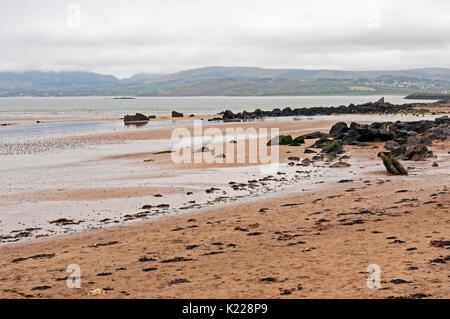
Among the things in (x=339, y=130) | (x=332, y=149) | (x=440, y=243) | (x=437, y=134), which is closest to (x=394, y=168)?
(x=332, y=149)

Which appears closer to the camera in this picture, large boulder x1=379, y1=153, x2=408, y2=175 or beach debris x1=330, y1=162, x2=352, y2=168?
large boulder x1=379, y1=153, x2=408, y2=175

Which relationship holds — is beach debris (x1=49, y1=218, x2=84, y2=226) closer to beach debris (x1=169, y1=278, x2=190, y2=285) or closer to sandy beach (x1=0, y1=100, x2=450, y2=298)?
sandy beach (x1=0, y1=100, x2=450, y2=298)

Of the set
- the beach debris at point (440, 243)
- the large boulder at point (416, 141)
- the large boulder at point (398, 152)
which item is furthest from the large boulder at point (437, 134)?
the beach debris at point (440, 243)

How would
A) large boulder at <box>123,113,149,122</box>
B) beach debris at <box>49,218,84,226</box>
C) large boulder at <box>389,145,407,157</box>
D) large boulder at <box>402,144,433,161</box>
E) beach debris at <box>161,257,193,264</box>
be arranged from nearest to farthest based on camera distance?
beach debris at <box>161,257,193,264</box> → beach debris at <box>49,218,84,226</box> → large boulder at <box>402,144,433,161</box> → large boulder at <box>389,145,407,157</box> → large boulder at <box>123,113,149,122</box>

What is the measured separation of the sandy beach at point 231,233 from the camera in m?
8.67

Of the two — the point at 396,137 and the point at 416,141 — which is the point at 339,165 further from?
the point at 396,137

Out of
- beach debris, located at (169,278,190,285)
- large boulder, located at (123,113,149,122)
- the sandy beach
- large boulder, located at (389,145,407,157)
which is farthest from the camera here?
large boulder, located at (123,113,149,122)

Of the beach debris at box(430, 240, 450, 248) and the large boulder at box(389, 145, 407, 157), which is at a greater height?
the large boulder at box(389, 145, 407, 157)

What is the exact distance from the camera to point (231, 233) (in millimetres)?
12695

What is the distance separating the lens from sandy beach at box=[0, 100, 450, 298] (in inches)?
341

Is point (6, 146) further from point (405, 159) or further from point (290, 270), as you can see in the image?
point (290, 270)
